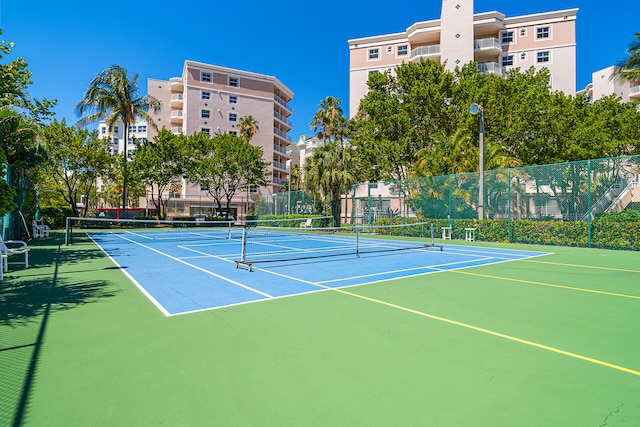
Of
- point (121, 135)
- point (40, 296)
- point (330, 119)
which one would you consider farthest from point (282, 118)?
point (40, 296)

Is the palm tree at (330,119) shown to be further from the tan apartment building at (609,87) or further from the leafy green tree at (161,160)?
the tan apartment building at (609,87)

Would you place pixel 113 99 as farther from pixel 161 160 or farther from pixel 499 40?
pixel 499 40

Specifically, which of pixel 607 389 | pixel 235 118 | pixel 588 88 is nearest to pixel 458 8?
pixel 588 88

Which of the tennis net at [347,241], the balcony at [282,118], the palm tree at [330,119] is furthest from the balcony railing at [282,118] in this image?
the tennis net at [347,241]

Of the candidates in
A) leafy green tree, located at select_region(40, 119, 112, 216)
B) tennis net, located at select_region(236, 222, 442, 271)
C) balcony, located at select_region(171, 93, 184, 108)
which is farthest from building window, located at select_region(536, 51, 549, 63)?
balcony, located at select_region(171, 93, 184, 108)

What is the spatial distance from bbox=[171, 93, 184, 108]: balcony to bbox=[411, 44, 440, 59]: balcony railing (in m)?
38.8

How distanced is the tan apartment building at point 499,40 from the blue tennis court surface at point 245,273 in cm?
3820

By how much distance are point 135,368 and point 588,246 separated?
19.4 metres

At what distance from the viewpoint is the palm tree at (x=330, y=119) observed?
4769 cm

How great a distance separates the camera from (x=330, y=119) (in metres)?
47.5

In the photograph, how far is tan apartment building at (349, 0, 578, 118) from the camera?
44.4 meters

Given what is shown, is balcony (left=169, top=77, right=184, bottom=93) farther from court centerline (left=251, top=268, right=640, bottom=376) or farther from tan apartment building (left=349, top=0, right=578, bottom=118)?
court centerline (left=251, top=268, right=640, bottom=376)

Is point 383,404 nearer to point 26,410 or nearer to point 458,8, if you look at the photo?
point 26,410

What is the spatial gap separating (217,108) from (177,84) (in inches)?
340
